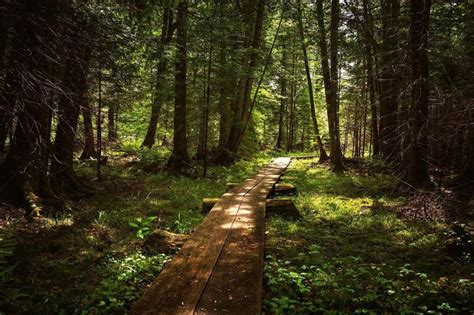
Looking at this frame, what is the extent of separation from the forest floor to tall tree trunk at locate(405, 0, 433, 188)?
1.00 metres

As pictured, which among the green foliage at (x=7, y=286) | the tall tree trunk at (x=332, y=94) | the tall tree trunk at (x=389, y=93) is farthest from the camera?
the tall tree trunk at (x=332, y=94)

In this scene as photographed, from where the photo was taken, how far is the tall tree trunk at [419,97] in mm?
9078

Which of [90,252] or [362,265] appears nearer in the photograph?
[362,265]

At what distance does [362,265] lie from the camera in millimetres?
5754

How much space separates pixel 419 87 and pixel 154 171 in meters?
11.0

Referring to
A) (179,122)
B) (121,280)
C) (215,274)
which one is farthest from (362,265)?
(179,122)

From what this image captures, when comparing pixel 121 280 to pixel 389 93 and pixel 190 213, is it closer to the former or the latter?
pixel 190 213

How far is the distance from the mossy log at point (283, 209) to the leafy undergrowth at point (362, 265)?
1.15 ft

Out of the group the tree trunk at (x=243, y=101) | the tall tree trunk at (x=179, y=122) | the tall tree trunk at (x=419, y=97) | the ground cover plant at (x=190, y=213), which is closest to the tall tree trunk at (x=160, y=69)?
the ground cover plant at (x=190, y=213)

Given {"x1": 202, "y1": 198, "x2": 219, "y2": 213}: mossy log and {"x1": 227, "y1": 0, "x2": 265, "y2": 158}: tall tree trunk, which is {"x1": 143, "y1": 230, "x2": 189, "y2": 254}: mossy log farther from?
{"x1": 227, "y1": 0, "x2": 265, "y2": 158}: tall tree trunk

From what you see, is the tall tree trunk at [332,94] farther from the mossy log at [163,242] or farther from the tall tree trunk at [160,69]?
the mossy log at [163,242]

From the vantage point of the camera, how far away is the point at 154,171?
50.4 feet

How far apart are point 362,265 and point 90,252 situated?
4.83m

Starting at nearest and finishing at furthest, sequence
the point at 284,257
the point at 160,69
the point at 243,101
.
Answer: the point at 284,257, the point at 160,69, the point at 243,101
